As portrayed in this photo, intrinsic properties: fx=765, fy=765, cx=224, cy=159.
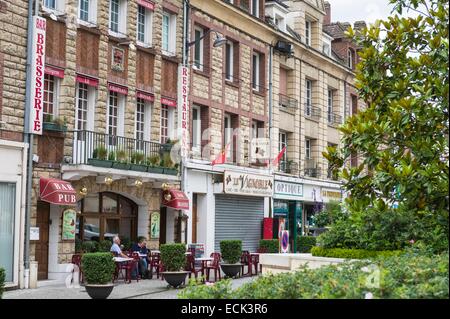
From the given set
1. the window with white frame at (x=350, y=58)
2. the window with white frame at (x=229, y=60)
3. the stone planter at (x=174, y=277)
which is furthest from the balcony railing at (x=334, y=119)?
the stone planter at (x=174, y=277)

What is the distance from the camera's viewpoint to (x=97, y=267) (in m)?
16.5

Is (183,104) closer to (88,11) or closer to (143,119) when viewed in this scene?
(143,119)

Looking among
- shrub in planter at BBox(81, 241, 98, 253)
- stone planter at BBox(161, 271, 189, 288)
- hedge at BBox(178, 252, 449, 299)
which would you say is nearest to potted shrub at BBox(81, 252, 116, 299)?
stone planter at BBox(161, 271, 189, 288)

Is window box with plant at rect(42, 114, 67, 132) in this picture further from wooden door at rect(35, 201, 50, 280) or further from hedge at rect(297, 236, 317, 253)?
hedge at rect(297, 236, 317, 253)

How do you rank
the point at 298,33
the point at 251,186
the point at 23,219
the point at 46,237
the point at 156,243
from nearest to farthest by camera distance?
the point at 23,219 → the point at 46,237 → the point at 156,243 → the point at 251,186 → the point at 298,33

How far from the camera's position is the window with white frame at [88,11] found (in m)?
22.2

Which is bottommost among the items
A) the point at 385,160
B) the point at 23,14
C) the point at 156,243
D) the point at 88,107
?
the point at 156,243

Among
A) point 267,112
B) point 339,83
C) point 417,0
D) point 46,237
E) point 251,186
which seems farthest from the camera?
point 339,83

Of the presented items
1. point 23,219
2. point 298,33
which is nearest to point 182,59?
point 23,219

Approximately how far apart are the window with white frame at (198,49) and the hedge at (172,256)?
986cm

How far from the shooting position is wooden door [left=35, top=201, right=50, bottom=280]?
2044cm
